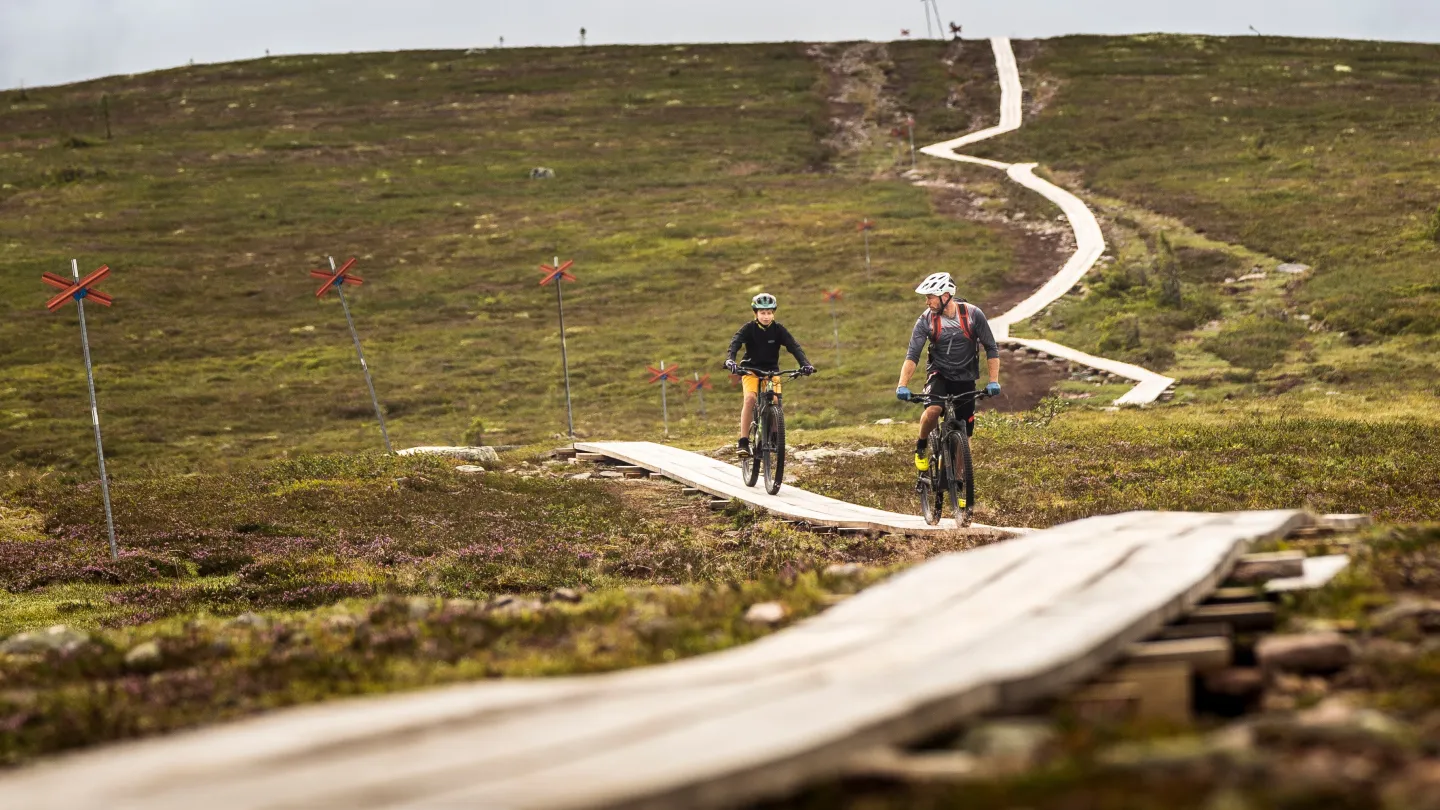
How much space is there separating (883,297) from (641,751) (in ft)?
177

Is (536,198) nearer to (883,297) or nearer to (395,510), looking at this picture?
(883,297)

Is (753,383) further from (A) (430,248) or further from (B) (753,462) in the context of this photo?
(A) (430,248)

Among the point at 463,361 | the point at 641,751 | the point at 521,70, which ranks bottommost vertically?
the point at 463,361

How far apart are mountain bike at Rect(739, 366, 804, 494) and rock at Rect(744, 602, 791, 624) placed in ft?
38.3

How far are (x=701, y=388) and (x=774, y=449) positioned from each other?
25.2 metres

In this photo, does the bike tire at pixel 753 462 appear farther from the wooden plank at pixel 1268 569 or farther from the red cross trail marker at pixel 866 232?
the red cross trail marker at pixel 866 232

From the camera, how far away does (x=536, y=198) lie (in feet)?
280

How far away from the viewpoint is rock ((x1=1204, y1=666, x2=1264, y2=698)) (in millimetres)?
6758

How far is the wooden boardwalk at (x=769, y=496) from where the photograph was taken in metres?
17.6

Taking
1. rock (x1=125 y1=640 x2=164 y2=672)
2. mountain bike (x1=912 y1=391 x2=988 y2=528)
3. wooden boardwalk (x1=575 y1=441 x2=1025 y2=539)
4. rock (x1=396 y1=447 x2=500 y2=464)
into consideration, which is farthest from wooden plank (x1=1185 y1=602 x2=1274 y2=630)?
rock (x1=396 y1=447 x2=500 y2=464)

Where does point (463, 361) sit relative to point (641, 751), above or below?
below

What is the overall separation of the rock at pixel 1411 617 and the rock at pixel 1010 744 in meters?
2.81

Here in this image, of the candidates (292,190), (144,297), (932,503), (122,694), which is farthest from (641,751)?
(292,190)

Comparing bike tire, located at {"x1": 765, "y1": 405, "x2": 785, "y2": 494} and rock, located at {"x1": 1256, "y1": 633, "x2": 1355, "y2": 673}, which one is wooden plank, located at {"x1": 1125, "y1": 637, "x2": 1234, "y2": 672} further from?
bike tire, located at {"x1": 765, "y1": 405, "x2": 785, "y2": 494}
